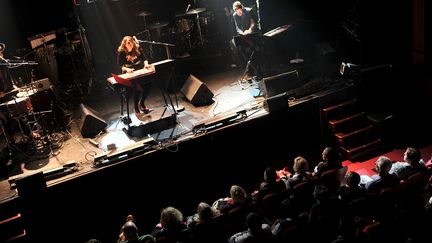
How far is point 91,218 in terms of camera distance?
7.21 meters

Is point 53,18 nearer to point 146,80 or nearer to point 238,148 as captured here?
point 146,80

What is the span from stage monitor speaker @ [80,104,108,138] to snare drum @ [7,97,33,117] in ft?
3.14

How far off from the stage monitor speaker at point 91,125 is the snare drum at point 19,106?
0.96 metres

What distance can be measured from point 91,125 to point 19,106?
125 cm

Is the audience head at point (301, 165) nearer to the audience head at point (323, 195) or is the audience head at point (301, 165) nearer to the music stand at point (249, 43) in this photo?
the audience head at point (323, 195)

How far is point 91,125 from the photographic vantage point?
27.2 feet

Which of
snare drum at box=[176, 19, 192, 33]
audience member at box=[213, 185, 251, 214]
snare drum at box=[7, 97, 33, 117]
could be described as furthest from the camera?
snare drum at box=[176, 19, 192, 33]

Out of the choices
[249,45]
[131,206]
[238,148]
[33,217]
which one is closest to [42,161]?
[33,217]

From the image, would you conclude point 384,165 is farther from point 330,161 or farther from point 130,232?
point 130,232

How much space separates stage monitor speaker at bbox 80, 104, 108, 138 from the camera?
8250 millimetres

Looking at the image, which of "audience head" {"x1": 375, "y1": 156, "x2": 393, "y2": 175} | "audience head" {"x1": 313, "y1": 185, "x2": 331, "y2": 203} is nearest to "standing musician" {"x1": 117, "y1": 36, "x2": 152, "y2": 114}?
"audience head" {"x1": 313, "y1": 185, "x2": 331, "y2": 203}

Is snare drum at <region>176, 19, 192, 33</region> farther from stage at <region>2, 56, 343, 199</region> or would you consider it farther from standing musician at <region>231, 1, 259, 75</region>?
stage at <region>2, 56, 343, 199</region>

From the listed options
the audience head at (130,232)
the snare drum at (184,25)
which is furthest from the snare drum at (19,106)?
the snare drum at (184,25)

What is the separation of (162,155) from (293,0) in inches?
210
